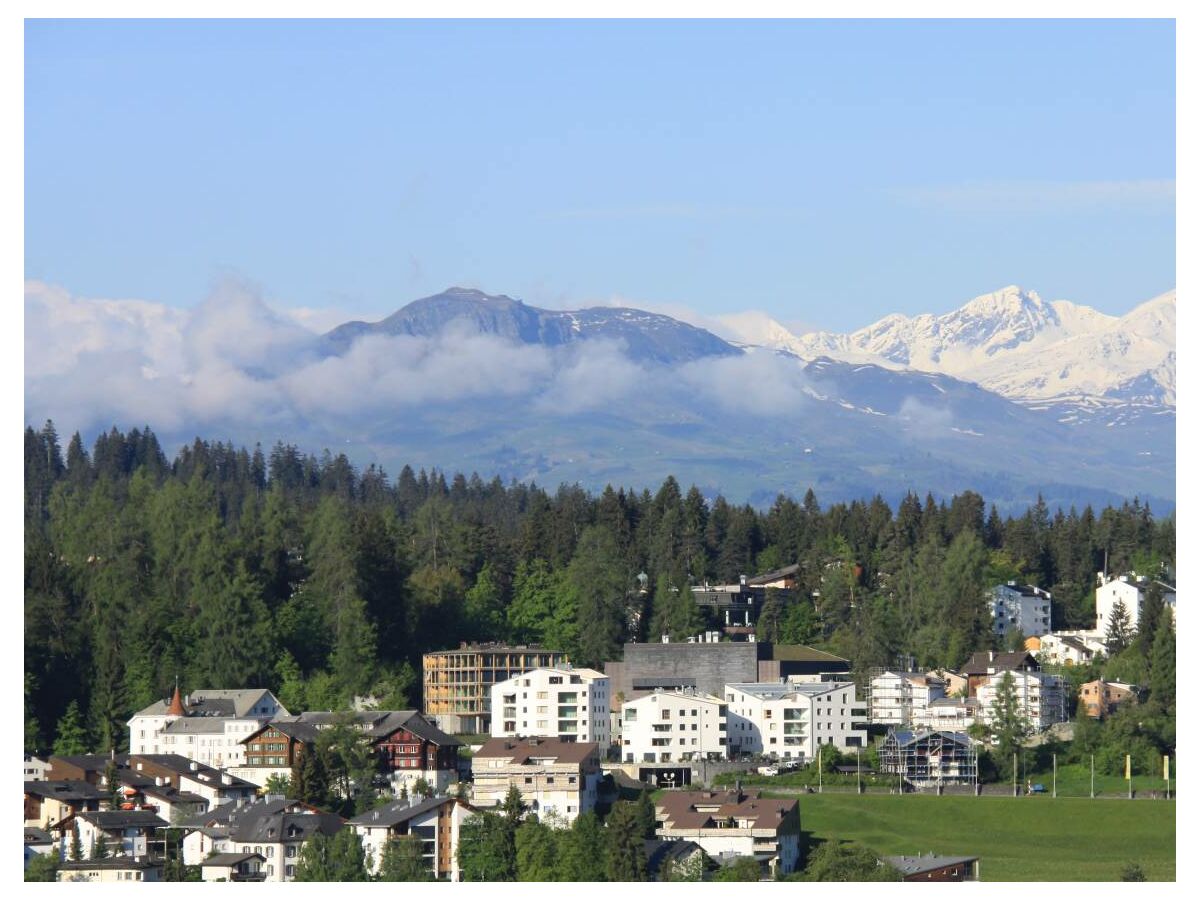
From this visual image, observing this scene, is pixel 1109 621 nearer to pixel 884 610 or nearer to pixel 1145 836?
pixel 884 610

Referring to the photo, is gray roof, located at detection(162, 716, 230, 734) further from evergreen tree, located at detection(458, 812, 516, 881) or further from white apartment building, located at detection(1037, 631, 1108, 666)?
white apartment building, located at detection(1037, 631, 1108, 666)

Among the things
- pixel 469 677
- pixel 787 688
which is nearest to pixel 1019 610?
pixel 787 688

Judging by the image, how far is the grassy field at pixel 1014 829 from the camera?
196 feet

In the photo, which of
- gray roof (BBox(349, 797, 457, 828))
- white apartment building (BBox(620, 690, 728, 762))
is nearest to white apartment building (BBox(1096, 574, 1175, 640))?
white apartment building (BBox(620, 690, 728, 762))

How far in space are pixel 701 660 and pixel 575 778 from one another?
1779 cm

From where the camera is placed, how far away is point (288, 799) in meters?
63.0

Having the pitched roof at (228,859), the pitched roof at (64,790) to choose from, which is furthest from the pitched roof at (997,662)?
the pitched roof at (228,859)

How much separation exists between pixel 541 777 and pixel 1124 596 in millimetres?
33844

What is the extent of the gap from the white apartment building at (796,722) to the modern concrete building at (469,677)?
8.15 metres

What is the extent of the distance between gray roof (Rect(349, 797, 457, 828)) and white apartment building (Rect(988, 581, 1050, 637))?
3559cm

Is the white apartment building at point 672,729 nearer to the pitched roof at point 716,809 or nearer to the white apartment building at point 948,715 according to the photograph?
the white apartment building at point 948,715

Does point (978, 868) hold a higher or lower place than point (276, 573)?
lower

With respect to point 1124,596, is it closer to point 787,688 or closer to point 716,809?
point 787,688
